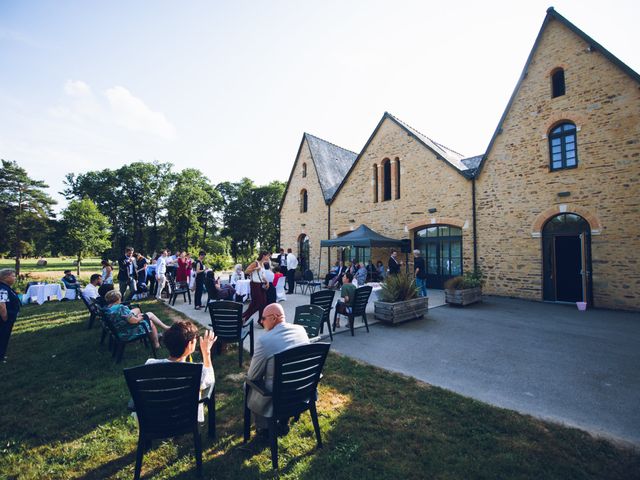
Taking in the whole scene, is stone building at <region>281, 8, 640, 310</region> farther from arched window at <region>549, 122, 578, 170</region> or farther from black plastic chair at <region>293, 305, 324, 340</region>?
black plastic chair at <region>293, 305, 324, 340</region>

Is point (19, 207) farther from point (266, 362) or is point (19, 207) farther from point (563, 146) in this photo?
point (563, 146)

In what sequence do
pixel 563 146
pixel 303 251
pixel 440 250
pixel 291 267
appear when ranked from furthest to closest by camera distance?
pixel 303 251 → pixel 440 250 → pixel 291 267 → pixel 563 146

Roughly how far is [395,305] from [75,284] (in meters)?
12.9

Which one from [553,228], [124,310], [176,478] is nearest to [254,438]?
[176,478]

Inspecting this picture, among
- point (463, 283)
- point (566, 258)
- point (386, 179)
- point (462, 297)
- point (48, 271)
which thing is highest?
point (386, 179)

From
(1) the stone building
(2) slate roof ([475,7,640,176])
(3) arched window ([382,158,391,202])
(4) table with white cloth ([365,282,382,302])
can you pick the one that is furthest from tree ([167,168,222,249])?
(2) slate roof ([475,7,640,176])

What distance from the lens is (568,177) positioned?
10562 millimetres

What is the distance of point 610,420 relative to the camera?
137 inches

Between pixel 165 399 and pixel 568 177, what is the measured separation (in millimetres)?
13144

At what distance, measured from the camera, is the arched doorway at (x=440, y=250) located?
→ 44.3 ft

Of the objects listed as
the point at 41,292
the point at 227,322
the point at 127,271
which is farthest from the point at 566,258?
the point at 41,292

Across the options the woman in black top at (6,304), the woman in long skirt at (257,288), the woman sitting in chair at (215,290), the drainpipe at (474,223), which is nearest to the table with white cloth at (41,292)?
the woman sitting in chair at (215,290)

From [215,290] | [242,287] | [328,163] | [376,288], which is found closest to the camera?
[215,290]

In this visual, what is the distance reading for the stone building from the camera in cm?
966
